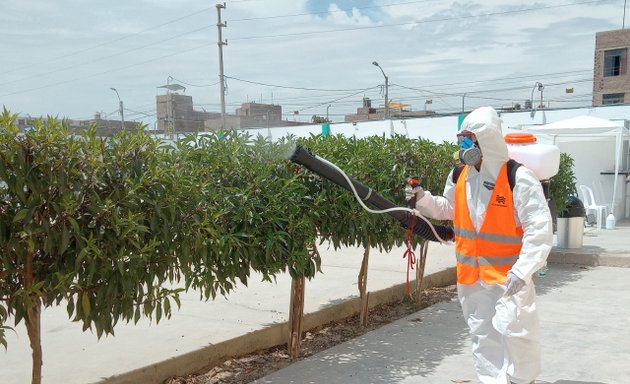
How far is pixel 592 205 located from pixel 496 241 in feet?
38.7

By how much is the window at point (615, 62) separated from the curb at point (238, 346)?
45818 mm

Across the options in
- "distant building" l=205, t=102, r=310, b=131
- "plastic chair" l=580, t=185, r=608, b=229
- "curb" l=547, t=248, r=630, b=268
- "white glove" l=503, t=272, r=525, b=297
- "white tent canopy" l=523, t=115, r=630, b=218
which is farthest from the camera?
"distant building" l=205, t=102, r=310, b=131

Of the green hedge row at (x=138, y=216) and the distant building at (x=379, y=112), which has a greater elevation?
the distant building at (x=379, y=112)

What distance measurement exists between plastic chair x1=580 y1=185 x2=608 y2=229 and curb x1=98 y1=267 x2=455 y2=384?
8777 millimetres

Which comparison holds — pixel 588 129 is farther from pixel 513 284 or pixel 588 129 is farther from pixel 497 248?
pixel 513 284

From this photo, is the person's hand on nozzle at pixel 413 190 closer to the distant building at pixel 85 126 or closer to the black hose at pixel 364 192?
the black hose at pixel 364 192

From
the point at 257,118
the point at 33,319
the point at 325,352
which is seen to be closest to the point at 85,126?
the point at 33,319

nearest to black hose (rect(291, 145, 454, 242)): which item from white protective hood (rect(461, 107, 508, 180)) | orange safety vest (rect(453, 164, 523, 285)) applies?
orange safety vest (rect(453, 164, 523, 285))

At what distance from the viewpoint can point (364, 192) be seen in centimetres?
426

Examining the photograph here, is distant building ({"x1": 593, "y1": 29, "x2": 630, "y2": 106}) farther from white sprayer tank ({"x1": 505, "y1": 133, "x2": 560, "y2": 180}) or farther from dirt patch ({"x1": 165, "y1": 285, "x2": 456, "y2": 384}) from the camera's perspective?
white sprayer tank ({"x1": 505, "y1": 133, "x2": 560, "y2": 180})

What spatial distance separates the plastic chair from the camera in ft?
45.0

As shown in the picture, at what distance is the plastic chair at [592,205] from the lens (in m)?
13.7

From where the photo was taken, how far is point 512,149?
4.38m

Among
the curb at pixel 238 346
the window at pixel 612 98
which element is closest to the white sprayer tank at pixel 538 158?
the curb at pixel 238 346
